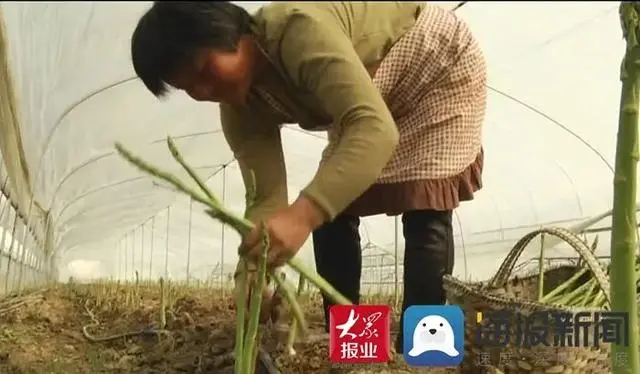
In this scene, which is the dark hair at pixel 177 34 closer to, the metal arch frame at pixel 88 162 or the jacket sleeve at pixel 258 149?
the jacket sleeve at pixel 258 149

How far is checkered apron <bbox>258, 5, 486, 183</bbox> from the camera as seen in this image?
0.67 m

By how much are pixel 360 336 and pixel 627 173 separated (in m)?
0.24

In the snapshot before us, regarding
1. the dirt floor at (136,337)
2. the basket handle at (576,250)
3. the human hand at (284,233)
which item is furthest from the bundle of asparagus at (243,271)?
the basket handle at (576,250)

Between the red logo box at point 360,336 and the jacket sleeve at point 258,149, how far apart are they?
5.0 inches

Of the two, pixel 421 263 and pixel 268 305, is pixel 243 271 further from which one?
pixel 421 263

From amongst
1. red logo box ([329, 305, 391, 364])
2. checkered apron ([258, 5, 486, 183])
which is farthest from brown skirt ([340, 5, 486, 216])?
red logo box ([329, 305, 391, 364])

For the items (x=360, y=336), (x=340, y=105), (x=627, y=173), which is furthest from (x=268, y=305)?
(x=627, y=173)

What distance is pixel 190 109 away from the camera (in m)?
0.88

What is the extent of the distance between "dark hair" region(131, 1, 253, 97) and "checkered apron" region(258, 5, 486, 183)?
16 cm

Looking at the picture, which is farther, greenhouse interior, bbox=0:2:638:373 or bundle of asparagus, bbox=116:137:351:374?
greenhouse interior, bbox=0:2:638:373

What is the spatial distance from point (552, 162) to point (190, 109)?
81cm

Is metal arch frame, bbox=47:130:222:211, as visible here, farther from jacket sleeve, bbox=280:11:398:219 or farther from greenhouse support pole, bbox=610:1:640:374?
greenhouse support pole, bbox=610:1:640:374

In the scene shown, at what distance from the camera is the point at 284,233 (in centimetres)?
48

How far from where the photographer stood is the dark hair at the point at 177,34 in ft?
1.60
